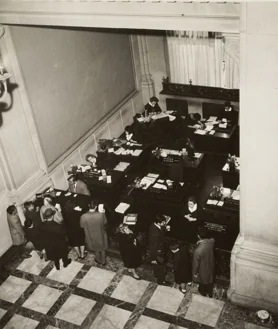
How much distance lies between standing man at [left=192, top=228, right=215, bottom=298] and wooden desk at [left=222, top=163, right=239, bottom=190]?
3.31 m

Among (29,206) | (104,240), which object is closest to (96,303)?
(104,240)

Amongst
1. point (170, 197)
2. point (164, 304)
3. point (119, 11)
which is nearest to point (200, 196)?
point (170, 197)

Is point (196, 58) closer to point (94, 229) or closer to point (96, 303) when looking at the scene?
point (94, 229)

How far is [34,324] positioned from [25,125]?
14.0 feet

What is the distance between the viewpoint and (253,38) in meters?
5.27

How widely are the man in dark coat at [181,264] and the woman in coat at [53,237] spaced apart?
2.35 meters

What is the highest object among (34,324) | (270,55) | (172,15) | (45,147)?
(172,15)

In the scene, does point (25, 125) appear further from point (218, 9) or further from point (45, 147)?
point (218, 9)

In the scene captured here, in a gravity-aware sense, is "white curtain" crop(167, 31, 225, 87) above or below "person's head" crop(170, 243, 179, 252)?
above

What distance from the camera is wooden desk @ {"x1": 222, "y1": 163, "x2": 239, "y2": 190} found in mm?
10438

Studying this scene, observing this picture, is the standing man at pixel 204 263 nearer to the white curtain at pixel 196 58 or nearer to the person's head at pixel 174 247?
the person's head at pixel 174 247

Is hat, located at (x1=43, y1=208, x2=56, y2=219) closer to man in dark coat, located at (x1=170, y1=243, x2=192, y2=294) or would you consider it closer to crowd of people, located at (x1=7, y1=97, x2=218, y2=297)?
crowd of people, located at (x1=7, y1=97, x2=218, y2=297)

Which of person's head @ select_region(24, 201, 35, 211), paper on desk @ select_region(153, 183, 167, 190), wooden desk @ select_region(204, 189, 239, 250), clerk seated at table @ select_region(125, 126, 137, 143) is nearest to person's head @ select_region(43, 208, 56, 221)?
person's head @ select_region(24, 201, 35, 211)

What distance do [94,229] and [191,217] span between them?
1941 mm
